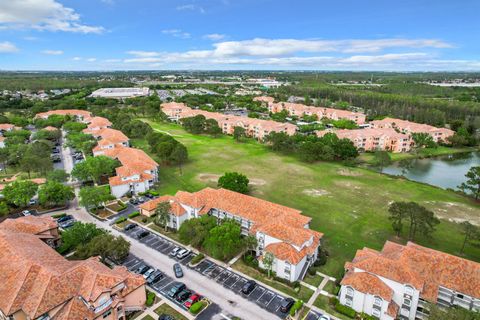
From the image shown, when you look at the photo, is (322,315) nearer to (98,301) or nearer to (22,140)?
(98,301)

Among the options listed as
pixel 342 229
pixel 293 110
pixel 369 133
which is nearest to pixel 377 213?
pixel 342 229

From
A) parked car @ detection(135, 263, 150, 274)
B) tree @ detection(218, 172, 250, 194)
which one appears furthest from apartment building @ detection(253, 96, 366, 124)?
parked car @ detection(135, 263, 150, 274)

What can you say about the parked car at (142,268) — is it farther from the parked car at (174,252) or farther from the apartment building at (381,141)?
the apartment building at (381,141)

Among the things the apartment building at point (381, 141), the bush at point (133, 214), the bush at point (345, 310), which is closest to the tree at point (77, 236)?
the bush at point (133, 214)

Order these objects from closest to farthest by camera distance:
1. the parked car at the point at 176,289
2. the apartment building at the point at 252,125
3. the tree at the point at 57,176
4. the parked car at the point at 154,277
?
1. the parked car at the point at 176,289
2. the parked car at the point at 154,277
3. the tree at the point at 57,176
4. the apartment building at the point at 252,125

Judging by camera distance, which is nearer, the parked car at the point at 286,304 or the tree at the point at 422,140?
the parked car at the point at 286,304

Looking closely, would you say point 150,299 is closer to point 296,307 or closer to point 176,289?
point 176,289
